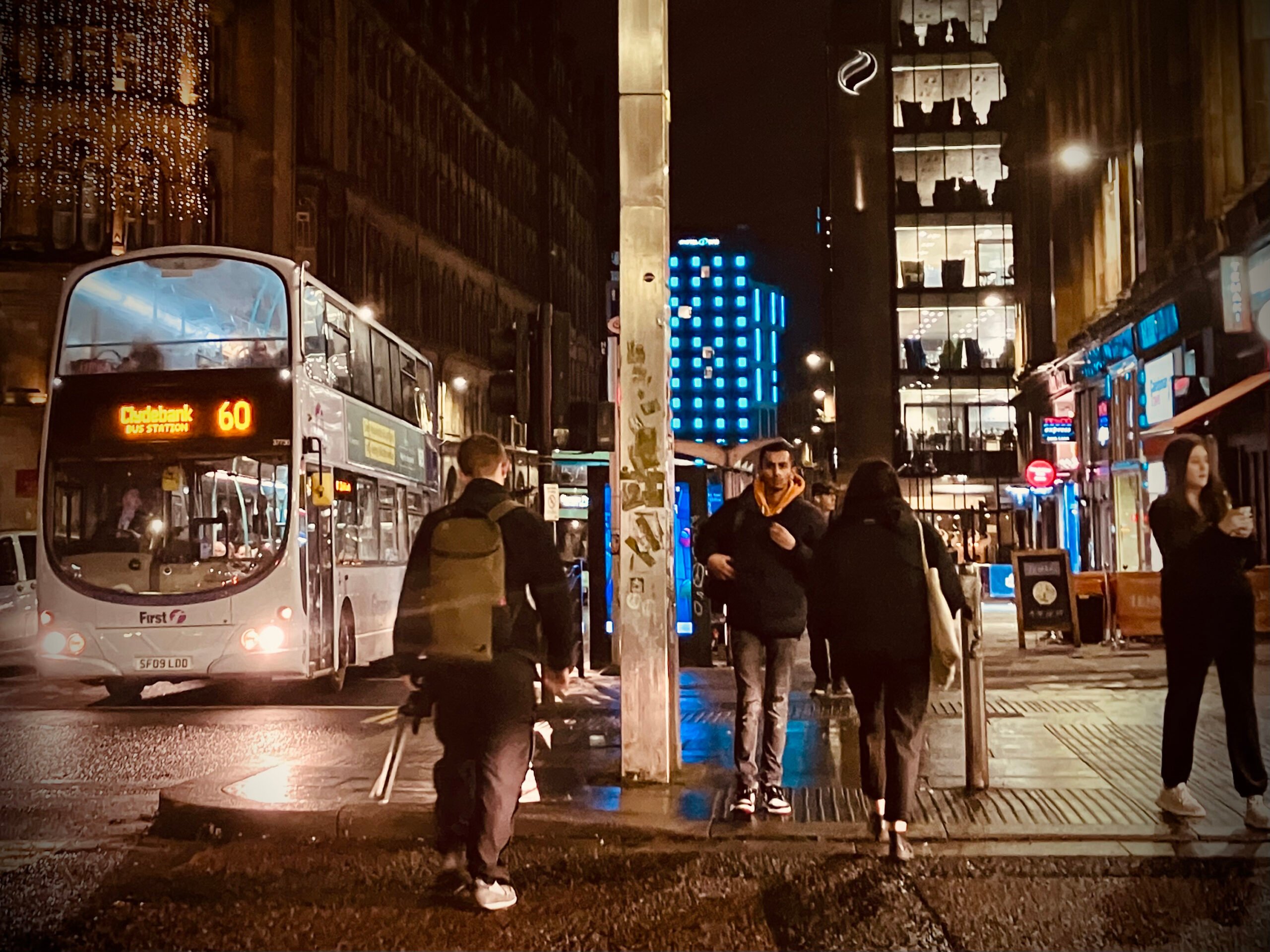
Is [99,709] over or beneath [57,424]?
beneath

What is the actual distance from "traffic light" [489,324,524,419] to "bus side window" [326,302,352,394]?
451cm

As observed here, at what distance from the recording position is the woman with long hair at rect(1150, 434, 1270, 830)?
22.4 ft

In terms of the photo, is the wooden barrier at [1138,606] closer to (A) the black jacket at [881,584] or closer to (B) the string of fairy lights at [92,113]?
(A) the black jacket at [881,584]

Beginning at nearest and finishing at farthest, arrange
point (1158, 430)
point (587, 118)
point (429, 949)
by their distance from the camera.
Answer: point (429, 949), point (1158, 430), point (587, 118)

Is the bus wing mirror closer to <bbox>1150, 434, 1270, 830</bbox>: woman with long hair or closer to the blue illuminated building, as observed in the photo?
<bbox>1150, 434, 1270, 830</bbox>: woman with long hair

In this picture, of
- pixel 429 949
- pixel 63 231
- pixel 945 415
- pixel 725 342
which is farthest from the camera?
pixel 725 342

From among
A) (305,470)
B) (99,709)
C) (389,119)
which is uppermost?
(389,119)

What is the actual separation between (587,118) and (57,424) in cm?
7492

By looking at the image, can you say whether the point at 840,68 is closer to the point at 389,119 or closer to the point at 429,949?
the point at 389,119

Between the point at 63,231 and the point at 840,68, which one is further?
the point at 840,68

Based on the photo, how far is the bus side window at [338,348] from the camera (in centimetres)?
1462

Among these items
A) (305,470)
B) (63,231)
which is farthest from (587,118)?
(305,470)

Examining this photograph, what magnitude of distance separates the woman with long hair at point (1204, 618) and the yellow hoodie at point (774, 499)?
1.85 m

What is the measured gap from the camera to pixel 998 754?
9203 millimetres
